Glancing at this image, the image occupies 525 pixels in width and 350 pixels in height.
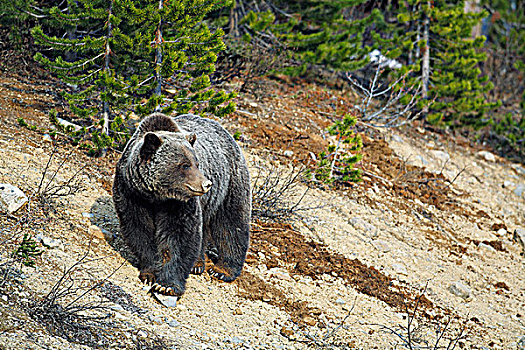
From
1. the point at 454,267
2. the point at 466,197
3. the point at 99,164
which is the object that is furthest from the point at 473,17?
the point at 99,164

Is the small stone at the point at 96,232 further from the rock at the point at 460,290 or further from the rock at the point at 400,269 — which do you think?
the rock at the point at 460,290

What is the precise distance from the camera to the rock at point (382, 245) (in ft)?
27.0

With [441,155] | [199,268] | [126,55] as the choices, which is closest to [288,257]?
[199,268]

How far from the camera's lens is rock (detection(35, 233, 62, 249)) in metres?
5.13

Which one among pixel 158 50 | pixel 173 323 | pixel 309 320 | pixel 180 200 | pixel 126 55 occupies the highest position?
pixel 158 50

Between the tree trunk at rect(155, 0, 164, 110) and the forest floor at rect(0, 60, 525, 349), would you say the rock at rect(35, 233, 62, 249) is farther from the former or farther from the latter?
the tree trunk at rect(155, 0, 164, 110)

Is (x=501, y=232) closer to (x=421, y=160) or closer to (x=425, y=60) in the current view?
(x=421, y=160)

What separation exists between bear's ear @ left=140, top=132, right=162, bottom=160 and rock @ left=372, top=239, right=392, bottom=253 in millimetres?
4541

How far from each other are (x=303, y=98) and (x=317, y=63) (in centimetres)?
103

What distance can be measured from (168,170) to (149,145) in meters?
0.27

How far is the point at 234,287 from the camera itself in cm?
591

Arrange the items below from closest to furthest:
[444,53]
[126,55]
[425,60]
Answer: [126,55] → [425,60] → [444,53]

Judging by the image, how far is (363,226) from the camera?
8750 millimetres

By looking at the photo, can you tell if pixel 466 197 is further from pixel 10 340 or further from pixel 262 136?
pixel 10 340
